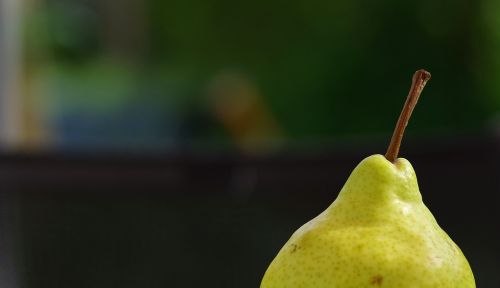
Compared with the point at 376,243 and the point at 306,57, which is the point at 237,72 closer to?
the point at 306,57

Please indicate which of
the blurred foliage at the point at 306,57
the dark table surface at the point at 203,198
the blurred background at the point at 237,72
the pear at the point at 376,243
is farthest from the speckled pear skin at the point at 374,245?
the blurred foliage at the point at 306,57

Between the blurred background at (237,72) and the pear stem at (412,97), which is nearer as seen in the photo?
the pear stem at (412,97)

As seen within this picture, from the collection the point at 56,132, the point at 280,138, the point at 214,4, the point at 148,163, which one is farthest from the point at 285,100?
the point at 148,163

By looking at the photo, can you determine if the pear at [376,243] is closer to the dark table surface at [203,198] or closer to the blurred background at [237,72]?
the dark table surface at [203,198]

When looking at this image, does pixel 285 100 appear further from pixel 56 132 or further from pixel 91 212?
pixel 91 212

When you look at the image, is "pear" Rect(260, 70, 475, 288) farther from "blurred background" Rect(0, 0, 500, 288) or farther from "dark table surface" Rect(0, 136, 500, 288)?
"blurred background" Rect(0, 0, 500, 288)

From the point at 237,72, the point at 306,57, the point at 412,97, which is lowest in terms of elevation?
the point at 237,72

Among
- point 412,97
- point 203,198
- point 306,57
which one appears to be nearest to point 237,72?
point 306,57
